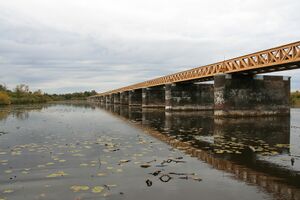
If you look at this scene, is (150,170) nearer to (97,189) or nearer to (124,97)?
(97,189)

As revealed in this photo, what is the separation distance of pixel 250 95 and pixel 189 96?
13608 millimetres

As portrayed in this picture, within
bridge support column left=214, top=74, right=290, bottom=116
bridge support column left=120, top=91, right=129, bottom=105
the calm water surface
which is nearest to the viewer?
the calm water surface

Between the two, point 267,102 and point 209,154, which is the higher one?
point 267,102

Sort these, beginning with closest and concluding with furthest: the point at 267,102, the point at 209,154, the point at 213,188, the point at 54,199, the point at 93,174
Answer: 1. the point at 54,199
2. the point at 213,188
3. the point at 93,174
4. the point at 209,154
5. the point at 267,102

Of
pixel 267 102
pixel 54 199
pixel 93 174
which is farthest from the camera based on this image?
pixel 267 102

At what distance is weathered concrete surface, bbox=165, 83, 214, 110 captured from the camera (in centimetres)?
3919

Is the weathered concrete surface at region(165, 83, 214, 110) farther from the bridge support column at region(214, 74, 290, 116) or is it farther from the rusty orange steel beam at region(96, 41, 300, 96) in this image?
the bridge support column at region(214, 74, 290, 116)

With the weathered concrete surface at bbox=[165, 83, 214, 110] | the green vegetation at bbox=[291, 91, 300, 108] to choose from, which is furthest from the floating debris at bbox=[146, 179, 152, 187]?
the green vegetation at bbox=[291, 91, 300, 108]

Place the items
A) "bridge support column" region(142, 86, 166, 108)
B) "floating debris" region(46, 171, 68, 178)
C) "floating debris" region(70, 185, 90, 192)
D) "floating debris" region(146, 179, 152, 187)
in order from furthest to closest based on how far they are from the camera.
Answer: "bridge support column" region(142, 86, 166, 108) < "floating debris" region(46, 171, 68, 178) < "floating debris" region(146, 179, 152, 187) < "floating debris" region(70, 185, 90, 192)

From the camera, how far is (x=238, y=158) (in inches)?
359

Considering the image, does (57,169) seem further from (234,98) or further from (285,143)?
(234,98)

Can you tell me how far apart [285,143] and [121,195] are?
9.44 metres

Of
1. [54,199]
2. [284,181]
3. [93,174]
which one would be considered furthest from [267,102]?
[54,199]

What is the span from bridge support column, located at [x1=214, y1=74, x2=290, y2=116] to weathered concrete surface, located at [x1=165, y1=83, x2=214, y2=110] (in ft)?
41.2
